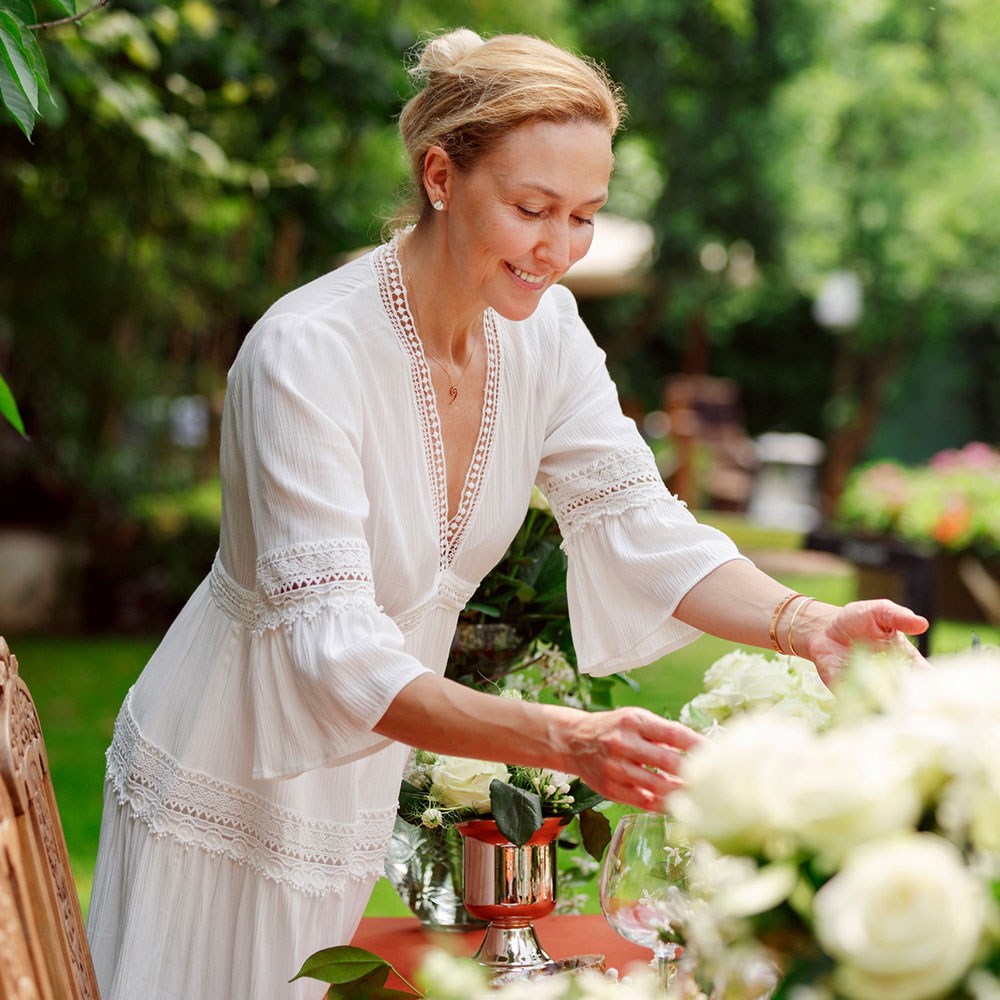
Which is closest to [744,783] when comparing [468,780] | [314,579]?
[314,579]

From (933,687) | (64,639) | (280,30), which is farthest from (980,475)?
(933,687)

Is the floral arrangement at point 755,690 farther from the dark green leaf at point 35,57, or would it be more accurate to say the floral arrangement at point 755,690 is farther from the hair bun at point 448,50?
the dark green leaf at point 35,57

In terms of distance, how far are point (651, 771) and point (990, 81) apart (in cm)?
1574

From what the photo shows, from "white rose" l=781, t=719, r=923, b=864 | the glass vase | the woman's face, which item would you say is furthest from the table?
"white rose" l=781, t=719, r=923, b=864

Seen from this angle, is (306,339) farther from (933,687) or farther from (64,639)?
(64,639)

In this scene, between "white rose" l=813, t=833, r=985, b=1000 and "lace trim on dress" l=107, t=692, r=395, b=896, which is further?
"lace trim on dress" l=107, t=692, r=395, b=896

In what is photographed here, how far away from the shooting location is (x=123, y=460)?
381 inches

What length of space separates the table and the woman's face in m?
0.80

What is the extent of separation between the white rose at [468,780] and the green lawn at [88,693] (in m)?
1.00

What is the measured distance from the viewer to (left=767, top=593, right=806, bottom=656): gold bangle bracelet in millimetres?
1823

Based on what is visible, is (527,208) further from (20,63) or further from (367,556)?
(20,63)

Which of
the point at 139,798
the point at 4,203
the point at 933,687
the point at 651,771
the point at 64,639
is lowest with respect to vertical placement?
the point at 64,639

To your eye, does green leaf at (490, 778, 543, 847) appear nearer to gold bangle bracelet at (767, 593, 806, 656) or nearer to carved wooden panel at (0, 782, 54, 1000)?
gold bangle bracelet at (767, 593, 806, 656)

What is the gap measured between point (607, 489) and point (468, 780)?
1.64 ft
